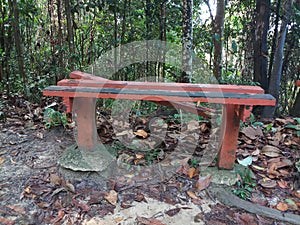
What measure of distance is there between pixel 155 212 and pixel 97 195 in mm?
473

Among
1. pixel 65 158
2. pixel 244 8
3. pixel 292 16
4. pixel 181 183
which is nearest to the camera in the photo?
pixel 181 183

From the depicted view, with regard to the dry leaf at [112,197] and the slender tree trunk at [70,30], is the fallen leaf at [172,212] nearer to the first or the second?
the dry leaf at [112,197]

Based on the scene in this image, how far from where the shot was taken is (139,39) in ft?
15.0

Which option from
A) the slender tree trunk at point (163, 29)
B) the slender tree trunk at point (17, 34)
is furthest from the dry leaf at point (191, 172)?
the slender tree trunk at point (17, 34)

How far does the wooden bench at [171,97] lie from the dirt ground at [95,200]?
1.30 feet

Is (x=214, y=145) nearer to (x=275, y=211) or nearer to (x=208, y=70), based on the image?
(x=275, y=211)

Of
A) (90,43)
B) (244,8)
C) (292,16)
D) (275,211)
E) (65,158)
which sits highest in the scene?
(244,8)

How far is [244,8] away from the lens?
16.0 feet

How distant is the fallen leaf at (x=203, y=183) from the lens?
7.40 feet

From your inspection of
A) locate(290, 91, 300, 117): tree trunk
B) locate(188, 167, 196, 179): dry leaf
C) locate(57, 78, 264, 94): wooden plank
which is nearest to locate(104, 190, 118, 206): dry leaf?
locate(188, 167, 196, 179): dry leaf

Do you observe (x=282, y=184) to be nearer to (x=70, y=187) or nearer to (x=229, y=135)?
(x=229, y=135)

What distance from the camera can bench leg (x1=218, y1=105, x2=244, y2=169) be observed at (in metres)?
2.29

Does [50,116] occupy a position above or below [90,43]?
below

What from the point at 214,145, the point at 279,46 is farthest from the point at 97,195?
the point at 279,46
